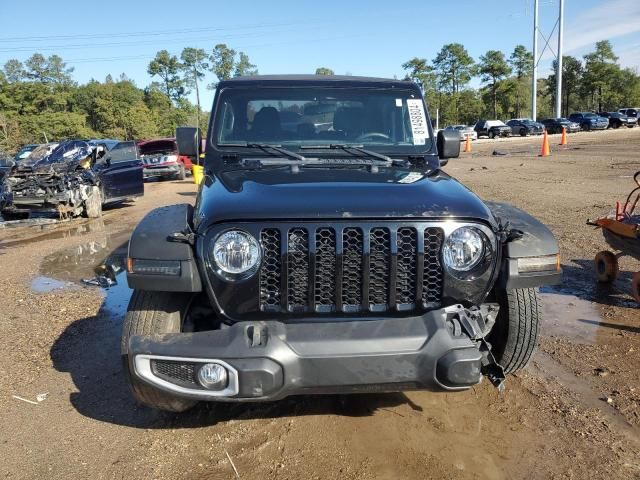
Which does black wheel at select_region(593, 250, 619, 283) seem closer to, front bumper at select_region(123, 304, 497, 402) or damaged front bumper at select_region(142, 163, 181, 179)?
front bumper at select_region(123, 304, 497, 402)

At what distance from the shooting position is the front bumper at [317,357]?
7.96ft

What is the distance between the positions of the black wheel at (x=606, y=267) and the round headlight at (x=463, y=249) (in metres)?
3.44

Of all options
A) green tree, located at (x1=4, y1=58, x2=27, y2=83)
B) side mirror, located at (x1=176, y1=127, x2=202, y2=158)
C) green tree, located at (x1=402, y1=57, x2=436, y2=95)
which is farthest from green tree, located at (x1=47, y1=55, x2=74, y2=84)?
side mirror, located at (x1=176, y1=127, x2=202, y2=158)

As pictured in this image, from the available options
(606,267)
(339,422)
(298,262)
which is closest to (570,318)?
(606,267)

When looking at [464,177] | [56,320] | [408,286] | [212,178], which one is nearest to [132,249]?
[212,178]

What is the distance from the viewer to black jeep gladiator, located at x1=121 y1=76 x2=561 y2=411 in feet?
8.05

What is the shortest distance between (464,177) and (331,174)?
45.5ft

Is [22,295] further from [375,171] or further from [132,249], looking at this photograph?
[375,171]

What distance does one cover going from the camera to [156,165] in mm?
19203

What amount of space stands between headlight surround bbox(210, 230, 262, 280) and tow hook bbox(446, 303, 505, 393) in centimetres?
98

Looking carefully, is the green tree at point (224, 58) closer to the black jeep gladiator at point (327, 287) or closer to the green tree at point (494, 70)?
the green tree at point (494, 70)

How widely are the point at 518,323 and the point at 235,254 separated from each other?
5.63 ft

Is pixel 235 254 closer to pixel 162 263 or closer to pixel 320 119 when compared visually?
pixel 162 263

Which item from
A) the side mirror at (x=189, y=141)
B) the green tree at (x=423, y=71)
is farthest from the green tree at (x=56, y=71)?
the side mirror at (x=189, y=141)
